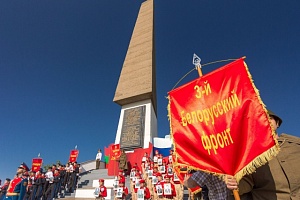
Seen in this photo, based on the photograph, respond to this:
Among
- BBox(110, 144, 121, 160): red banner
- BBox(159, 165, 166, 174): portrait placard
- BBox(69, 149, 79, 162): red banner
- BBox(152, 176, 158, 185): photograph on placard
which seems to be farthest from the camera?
BBox(69, 149, 79, 162): red banner

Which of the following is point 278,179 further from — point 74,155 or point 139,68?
point 139,68

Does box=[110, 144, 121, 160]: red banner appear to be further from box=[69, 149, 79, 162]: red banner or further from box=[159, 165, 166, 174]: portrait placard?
box=[159, 165, 166, 174]: portrait placard

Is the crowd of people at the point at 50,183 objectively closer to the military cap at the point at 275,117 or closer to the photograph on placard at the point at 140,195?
the photograph on placard at the point at 140,195

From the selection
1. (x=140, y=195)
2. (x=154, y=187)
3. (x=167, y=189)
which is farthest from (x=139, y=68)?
(x=167, y=189)

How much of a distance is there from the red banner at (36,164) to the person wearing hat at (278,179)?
1076cm

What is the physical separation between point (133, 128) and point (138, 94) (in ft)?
7.97

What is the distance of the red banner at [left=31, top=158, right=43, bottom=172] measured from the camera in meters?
9.63

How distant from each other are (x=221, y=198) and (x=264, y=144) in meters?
0.92

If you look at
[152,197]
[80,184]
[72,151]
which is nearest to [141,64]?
[72,151]

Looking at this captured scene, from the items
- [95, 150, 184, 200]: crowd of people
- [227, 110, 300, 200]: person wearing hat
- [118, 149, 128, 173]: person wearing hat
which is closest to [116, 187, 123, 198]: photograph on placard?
[95, 150, 184, 200]: crowd of people

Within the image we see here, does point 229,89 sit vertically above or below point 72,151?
below

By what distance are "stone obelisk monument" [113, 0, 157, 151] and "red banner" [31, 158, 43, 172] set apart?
4498 millimetres

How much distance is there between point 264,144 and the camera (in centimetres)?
146

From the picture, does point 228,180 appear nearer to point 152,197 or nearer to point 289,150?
point 289,150
